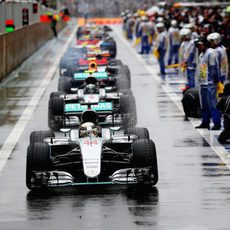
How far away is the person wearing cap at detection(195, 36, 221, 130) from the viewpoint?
22.7 metres

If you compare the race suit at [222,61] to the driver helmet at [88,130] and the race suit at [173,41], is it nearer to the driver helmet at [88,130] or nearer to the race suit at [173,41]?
the driver helmet at [88,130]

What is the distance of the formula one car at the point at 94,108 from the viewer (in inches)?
895

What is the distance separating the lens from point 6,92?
33.7 m

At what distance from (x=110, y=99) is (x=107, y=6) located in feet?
457

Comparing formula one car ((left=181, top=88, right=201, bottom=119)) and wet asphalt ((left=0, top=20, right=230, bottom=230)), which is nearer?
wet asphalt ((left=0, top=20, right=230, bottom=230))

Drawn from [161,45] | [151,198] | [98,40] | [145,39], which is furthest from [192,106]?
[145,39]

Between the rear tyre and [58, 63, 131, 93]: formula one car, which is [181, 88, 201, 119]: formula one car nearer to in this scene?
[58, 63, 131, 93]: formula one car

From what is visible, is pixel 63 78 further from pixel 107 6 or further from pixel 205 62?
pixel 107 6

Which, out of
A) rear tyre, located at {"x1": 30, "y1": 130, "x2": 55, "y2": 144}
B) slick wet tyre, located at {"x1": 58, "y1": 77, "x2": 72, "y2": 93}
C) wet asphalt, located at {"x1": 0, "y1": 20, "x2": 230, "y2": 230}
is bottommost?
slick wet tyre, located at {"x1": 58, "y1": 77, "x2": 72, "y2": 93}

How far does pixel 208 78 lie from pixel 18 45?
26258 millimetres

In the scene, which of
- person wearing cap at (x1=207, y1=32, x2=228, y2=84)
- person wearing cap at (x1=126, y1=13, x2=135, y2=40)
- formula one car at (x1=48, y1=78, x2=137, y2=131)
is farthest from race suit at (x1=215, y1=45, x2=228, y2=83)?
person wearing cap at (x1=126, y1=13, x2=135, y2=40)

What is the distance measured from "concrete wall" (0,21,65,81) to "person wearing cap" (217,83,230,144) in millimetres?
18546

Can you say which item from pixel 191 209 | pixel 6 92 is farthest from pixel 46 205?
pixel 6 92

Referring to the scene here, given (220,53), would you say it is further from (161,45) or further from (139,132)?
(161,45)
